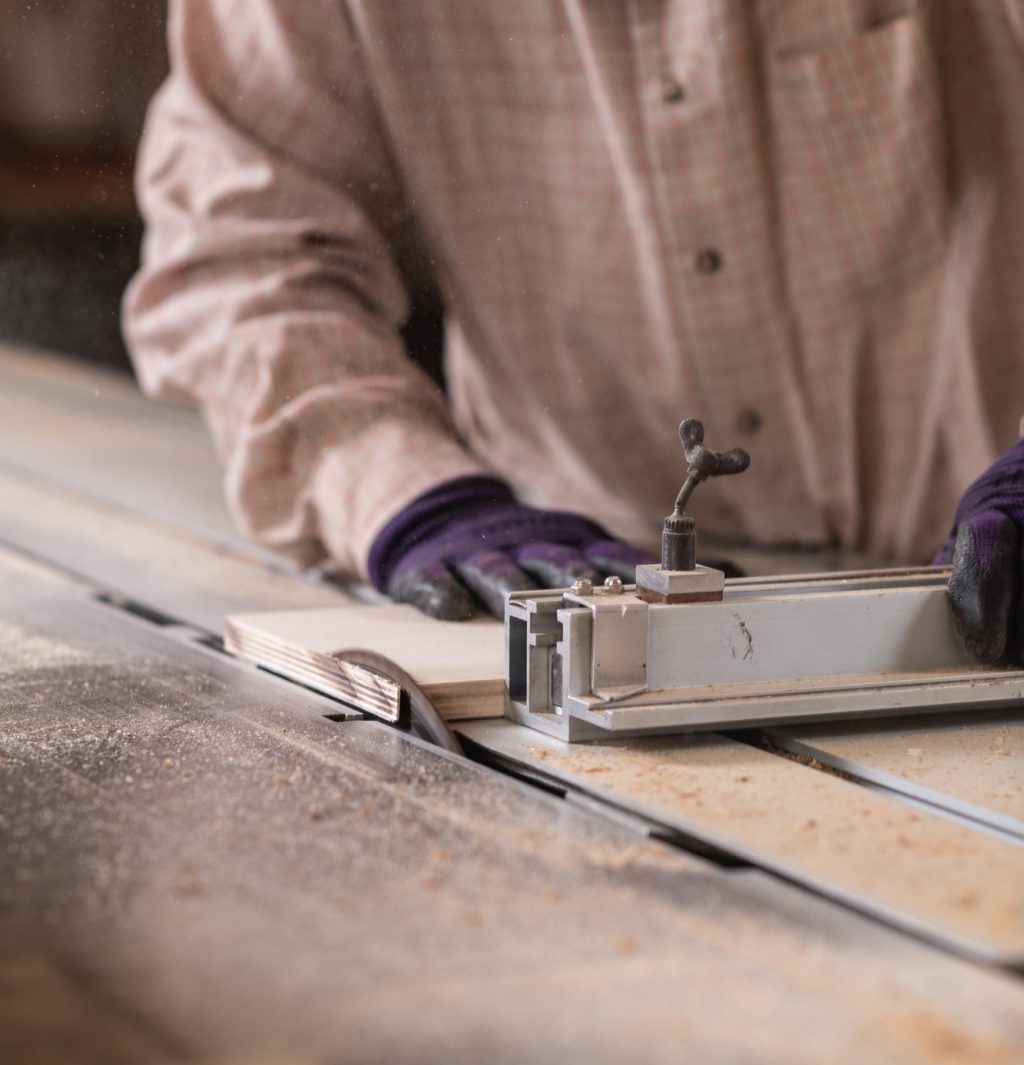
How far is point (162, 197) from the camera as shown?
81.0 inches

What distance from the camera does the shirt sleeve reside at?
170cm

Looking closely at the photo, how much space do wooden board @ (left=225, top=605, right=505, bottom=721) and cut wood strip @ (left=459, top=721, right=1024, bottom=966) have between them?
0.12 ft

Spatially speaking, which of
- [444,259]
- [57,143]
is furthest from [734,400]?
[57,143]

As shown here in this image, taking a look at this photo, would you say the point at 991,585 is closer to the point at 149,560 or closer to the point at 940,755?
the point at 940,755

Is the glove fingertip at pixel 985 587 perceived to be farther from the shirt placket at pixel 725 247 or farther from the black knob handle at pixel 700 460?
the shirt placket at pixel 725 247

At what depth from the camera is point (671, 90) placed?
5.92ft

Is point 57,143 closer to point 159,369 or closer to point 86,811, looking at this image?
point 159,369

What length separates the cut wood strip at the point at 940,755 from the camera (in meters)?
1.04

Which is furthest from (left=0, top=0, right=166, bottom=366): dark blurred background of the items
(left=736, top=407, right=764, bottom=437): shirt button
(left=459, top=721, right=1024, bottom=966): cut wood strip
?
(left=459, top=721, right=1024, bottom=966): cut wood strip

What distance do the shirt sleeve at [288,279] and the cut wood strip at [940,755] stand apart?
62 cm

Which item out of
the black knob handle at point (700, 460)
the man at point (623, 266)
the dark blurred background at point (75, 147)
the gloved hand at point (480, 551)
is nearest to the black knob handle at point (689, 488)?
the black knob handle at point (700, 460)

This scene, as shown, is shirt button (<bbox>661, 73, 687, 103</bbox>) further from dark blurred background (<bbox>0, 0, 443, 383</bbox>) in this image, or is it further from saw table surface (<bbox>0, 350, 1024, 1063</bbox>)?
saw table surface (<bbox>0, 350, 1024, 1063</bbox>)

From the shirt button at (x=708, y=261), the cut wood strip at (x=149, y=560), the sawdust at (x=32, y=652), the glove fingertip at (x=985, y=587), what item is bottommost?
the cut wood strip at (x=149, y=560)

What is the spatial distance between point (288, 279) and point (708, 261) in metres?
0.52
